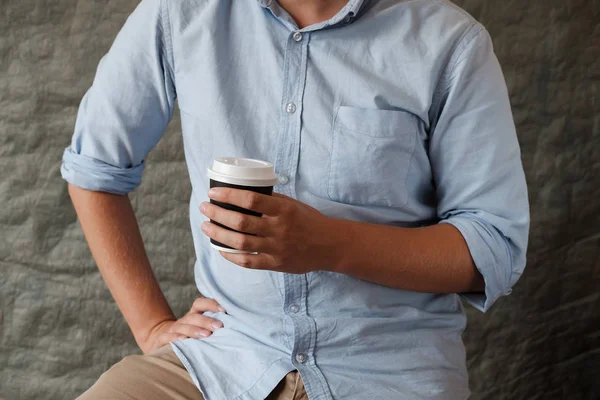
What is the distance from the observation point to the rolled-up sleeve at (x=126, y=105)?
127cm

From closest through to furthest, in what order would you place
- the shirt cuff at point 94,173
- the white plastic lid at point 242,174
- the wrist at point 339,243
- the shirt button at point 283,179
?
the white plastic lid at point 242,174
the wrist at point 339,243
the shirt button at point 283,179
the shirt cuff at point 94,173

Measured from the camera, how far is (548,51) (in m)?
1.87

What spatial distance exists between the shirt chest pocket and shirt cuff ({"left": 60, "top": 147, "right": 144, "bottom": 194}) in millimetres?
394

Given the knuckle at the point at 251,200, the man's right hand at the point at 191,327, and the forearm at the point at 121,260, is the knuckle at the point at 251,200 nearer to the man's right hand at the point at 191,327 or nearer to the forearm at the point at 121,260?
the man's right hand at the point at 191,327

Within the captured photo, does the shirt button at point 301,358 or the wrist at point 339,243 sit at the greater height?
the wrist at point 339,243

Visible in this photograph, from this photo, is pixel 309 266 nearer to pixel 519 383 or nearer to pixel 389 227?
pixel 389 227

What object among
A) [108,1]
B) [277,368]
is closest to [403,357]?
[277,368]

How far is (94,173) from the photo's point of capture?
52.5 inches

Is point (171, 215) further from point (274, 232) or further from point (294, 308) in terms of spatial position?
point (274, 232)

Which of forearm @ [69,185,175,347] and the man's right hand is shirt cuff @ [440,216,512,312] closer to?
the man's right hand

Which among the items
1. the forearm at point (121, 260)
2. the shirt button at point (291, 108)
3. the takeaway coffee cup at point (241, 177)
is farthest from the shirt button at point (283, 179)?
the forearm at point (121, 260)

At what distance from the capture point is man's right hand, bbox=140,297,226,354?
1.28 meters

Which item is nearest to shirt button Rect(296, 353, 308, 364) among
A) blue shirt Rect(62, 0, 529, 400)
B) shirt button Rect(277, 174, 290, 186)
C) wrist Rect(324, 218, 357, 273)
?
blue shirt Rect(62, 0, 529, 400)

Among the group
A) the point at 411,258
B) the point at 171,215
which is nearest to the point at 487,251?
the point at 411,258
